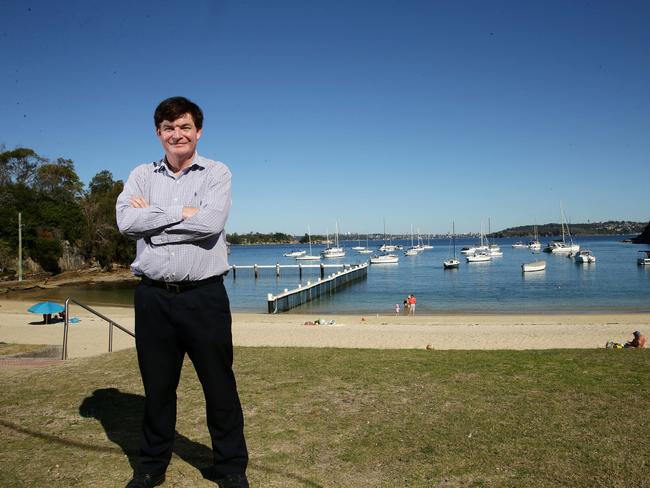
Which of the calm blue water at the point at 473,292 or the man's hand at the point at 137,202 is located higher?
the man's hand at the point at 137,202

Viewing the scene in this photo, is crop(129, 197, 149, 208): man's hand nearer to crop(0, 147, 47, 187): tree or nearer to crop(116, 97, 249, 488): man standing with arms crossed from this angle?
crop(116, 97, 249, 488): man standing with arms crossed

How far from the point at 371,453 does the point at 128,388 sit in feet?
9.36

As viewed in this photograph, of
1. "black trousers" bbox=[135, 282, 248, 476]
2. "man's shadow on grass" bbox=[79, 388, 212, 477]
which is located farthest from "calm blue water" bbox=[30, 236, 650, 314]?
"black trousers" bbox=[135, 282, 248, 476]

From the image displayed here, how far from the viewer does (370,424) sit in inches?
155

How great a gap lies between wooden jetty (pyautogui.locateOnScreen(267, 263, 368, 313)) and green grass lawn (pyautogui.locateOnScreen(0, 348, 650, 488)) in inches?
1039

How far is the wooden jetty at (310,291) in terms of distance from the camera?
3352cm

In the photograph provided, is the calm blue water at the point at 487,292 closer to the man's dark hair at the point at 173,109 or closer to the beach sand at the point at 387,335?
the beach sand at the point at 387,335

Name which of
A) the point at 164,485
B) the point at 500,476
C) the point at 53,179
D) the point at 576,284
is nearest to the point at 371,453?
the point at 500,476

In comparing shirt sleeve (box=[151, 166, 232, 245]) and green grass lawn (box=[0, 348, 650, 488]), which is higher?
shirt sleeve (box=[151, 166, 232, 245])

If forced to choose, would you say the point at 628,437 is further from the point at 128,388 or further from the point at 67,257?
the point at 67,257

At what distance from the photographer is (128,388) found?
17.1 ft

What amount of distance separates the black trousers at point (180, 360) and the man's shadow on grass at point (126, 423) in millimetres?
319

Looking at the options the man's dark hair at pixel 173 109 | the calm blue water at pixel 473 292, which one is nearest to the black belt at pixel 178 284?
the man's dark hair at pixel 173 109

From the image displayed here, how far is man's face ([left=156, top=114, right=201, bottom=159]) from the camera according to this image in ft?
9.53
